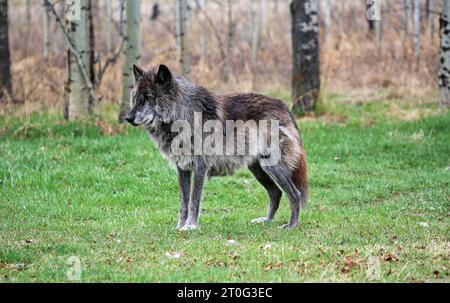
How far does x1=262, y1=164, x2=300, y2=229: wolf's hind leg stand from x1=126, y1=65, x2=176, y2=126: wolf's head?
140 centimetres

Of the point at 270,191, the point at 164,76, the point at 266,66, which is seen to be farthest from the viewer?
the point at 266,66

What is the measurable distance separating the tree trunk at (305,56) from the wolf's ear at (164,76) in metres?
7.92

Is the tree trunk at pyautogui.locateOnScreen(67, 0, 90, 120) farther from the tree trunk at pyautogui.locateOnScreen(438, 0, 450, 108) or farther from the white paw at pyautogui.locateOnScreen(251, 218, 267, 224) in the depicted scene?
the tree trunk at pyautogui.locateOnScreen(438, 0, 450, 108)

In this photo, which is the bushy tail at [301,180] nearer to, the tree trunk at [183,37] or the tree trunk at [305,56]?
the tree trunk at [305,56]

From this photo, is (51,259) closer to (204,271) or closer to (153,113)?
(204,271)

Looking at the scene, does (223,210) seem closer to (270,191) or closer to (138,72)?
(270,191)

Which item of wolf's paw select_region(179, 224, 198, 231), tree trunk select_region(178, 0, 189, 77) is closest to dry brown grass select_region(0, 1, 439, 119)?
tree trunk select_region(178, 0, 189, 77)

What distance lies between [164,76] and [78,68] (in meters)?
6.80

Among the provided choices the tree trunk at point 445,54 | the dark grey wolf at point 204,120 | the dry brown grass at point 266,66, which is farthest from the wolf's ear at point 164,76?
the tree trunk at point 445,54

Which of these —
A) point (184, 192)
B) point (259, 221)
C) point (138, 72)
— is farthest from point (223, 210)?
point (138, 72)

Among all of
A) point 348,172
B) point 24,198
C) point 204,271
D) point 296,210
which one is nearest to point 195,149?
point 296,210

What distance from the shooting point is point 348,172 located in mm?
11383

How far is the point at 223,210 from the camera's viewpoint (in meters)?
9.30

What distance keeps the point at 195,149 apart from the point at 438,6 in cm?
2478
